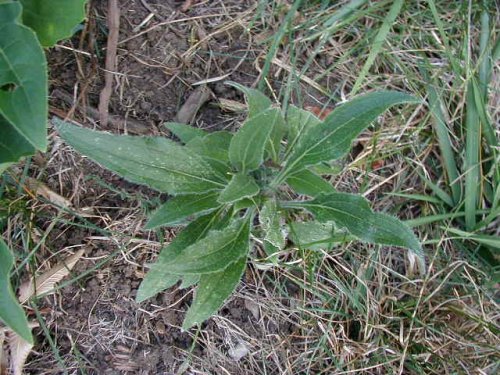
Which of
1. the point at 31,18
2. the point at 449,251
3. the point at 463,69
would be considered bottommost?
the point at 449,251

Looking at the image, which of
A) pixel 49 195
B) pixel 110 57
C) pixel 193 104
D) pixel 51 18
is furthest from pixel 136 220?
pixel 51 18

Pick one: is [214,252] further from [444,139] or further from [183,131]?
[444,139]

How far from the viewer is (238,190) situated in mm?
1380

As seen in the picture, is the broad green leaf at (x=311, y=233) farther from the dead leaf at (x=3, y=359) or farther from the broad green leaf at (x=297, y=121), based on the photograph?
the dead leaf at (x=3, y=359)

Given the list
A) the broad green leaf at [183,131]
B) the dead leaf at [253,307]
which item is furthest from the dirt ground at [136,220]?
the broad green leaf at [183,131]

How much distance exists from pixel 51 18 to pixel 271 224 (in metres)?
0.70

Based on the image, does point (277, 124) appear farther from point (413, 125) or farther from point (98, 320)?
point (98, 320)

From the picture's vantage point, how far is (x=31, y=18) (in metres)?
1.46

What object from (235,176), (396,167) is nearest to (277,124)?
(235,176)

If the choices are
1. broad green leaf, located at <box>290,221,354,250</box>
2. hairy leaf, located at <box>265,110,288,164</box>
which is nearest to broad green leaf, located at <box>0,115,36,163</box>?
hairy leaf, located at <box>265,110,288,164</box>

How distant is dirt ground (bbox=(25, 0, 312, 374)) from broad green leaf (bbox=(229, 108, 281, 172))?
15.4 inches

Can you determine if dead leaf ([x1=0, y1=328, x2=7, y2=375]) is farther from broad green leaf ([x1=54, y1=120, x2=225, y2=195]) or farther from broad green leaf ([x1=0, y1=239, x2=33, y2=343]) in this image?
broad green leaf ([x1=54, y1=120, x2=225, y2=195])

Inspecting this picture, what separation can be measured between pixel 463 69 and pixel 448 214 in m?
0.46

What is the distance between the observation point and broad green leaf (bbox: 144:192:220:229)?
1.47 metres
